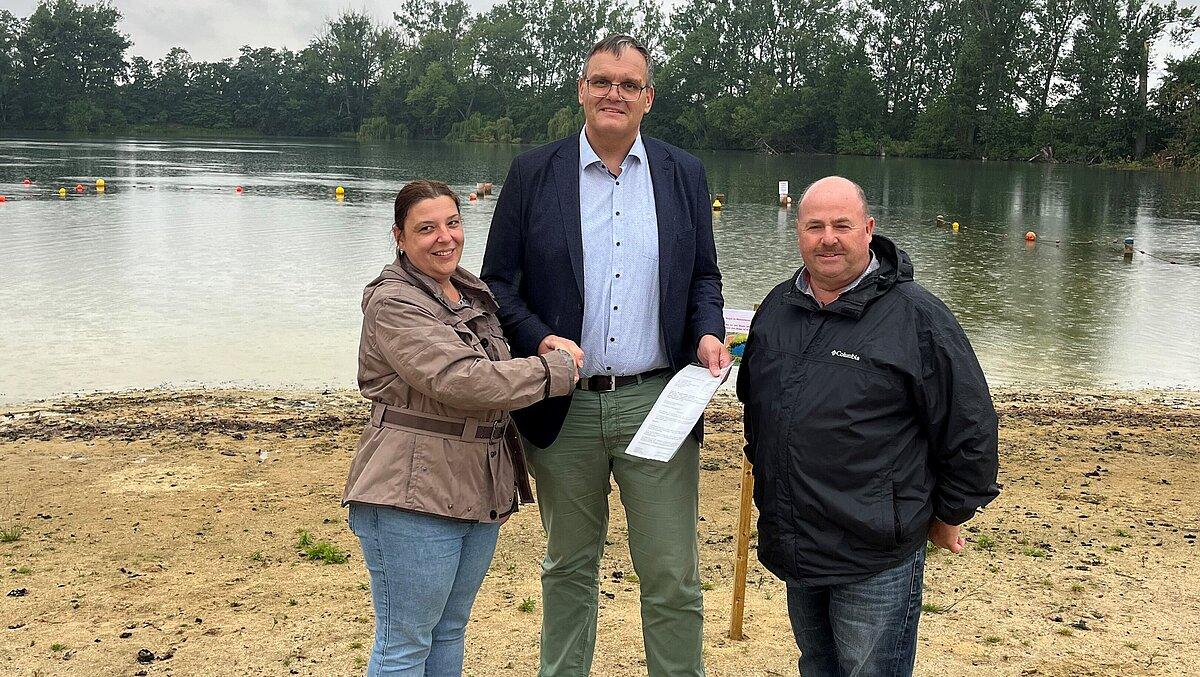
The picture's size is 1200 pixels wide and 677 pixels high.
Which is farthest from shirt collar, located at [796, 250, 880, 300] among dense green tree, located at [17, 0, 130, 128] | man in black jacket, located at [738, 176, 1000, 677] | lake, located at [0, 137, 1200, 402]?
dense green tree, located at [17, 0, 130, 128]

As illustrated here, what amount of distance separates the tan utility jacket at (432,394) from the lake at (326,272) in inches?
249

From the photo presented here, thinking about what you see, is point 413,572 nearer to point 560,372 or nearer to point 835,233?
point 560,372

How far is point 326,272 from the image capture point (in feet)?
50.3

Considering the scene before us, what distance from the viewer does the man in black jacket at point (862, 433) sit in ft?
8.27

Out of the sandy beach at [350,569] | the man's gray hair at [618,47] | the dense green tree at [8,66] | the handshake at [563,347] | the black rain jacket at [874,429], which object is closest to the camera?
the black rain jacket at [874,429]

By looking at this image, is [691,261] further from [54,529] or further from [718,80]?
[718,80]

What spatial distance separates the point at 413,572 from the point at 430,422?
1.27 feet

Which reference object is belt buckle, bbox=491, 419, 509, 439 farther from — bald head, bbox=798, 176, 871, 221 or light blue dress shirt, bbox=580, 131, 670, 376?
bald head, bbox=798, 176, 871, 221

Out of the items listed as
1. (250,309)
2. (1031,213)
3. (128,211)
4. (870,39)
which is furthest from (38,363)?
(870,39)

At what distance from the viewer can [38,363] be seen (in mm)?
9234

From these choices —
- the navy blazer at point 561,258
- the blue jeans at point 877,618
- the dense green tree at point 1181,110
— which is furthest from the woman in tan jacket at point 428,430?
the dense green tree at point 1181,110

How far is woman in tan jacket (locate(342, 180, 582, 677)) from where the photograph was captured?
8.44 ft

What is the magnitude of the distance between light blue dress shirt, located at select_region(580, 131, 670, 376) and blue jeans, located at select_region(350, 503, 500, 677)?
63 centimetres

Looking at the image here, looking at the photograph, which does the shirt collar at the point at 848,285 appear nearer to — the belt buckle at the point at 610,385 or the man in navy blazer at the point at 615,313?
the man in navy blazer at the point at 615,313
